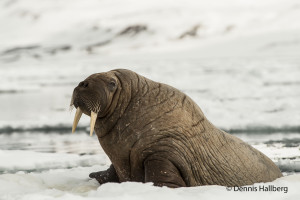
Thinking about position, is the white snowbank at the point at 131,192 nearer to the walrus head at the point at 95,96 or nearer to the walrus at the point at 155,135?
the walrus at the point at 155,135

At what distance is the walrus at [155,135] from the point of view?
4.36 metres

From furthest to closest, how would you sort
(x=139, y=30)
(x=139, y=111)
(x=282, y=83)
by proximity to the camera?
(x=139, y=30) → (x=282, y=83) → (x=139, y=111)

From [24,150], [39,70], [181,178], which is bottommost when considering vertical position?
[39,70]

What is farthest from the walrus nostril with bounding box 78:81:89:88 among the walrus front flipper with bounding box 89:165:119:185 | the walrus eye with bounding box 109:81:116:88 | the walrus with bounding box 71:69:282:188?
the walrus front flipper with bounding box 89:165:119:185

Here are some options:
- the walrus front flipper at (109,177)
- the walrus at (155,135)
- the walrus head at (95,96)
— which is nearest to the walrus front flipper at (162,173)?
the walrus at (155,135)

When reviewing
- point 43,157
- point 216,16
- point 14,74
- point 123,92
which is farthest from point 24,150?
point 216,16

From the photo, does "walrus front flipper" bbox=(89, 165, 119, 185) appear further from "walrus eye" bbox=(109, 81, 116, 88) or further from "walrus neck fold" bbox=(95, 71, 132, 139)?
"walrus eye" bbox=(109, 81, 116, 88)

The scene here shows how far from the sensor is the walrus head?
172 inches

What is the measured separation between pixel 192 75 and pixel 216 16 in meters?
32.2

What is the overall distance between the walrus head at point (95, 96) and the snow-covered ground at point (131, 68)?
0.62 meters

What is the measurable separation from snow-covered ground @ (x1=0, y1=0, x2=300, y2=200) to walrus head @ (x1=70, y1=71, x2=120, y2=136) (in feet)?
2.03

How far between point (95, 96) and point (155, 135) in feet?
1.78

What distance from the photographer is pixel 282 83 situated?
16.8m

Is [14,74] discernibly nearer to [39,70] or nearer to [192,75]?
[39,70]
